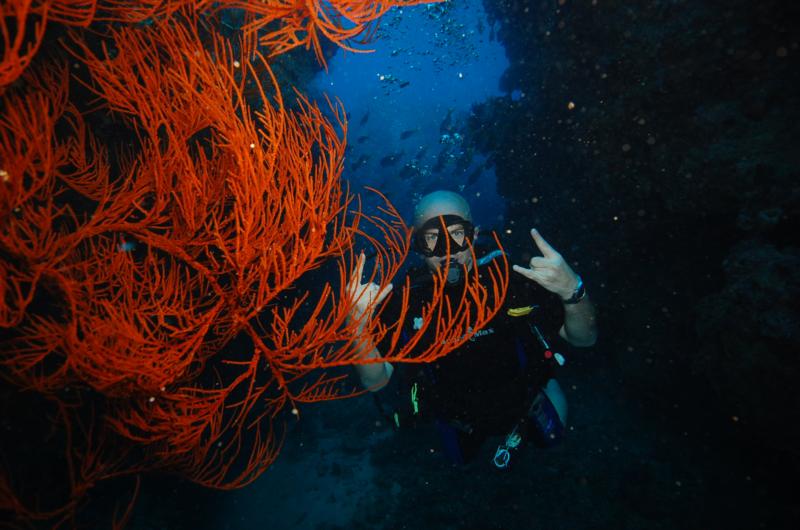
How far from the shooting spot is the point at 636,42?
6422 mm

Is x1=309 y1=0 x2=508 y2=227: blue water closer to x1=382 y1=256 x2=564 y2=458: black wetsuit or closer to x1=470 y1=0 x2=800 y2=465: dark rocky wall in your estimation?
x1=470 y1=0 x2=800 y2=465: dark rocky wall

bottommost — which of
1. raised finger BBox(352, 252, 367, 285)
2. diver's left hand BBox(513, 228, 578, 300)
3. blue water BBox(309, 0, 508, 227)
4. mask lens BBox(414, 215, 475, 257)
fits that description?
blue water BBox(309, 0, 508, 227)

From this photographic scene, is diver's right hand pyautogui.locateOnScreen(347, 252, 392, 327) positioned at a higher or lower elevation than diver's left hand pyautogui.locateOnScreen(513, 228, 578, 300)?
higher

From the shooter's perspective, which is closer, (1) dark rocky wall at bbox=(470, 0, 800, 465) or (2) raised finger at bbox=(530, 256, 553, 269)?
(2) raised finger at bbox=(530, 256, 553, 269)

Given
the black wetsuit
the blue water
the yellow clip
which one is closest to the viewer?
the yellow clip

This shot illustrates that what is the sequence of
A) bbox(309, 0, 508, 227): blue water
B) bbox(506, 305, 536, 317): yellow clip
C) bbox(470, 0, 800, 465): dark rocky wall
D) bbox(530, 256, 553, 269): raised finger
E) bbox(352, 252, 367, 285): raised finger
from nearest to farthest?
bbox(352, 252, 367, 285): raised finger → bbox(530, 256, 553, 269): raised finger → bbox(506, 305, 536, 317): yellow clip → bbox(470, 0, 800, 465): dark rocky wall → bbox(309, 0, 508, 227): blue water

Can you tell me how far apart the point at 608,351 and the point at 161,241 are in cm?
942

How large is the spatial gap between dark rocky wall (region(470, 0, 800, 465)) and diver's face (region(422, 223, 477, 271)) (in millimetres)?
3643

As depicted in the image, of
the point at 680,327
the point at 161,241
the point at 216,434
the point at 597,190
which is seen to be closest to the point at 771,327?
the point at 680,327

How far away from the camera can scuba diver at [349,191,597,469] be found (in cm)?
385

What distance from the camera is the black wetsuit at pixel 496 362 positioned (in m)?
3.97

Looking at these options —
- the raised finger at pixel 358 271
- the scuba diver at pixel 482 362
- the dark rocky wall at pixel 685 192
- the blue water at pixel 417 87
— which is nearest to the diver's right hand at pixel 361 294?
the raised finger at pixel 358 271

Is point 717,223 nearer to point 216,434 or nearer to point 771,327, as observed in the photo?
point 771,327

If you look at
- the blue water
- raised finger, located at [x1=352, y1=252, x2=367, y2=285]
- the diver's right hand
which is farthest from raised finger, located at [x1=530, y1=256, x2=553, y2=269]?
the blue water
